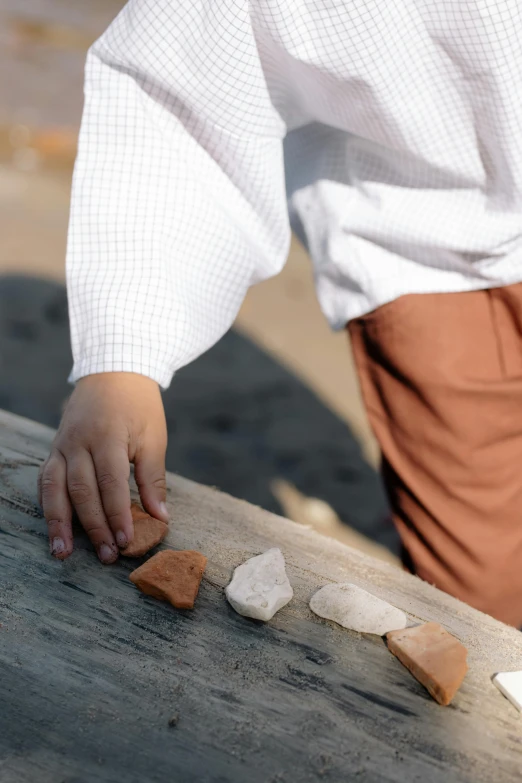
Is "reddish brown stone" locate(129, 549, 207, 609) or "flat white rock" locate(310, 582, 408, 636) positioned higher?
"flat white rock" locate(310, 582, 408, 636)

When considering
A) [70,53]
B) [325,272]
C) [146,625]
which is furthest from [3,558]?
[70,53]

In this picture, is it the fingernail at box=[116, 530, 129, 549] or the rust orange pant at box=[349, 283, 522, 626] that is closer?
the fingernail at box=[116, 530, 129, 549]

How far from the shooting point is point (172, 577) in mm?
833

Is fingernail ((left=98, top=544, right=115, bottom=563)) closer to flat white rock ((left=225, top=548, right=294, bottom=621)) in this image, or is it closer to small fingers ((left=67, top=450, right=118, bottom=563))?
small fingers ((left=67, top=450, right=118, bottom=563))

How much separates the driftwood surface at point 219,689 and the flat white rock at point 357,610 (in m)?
0.01

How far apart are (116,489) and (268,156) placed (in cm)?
59

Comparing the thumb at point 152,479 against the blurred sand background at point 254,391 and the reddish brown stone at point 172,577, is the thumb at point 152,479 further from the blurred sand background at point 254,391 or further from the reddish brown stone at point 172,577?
the blurred sand background at point 254,391

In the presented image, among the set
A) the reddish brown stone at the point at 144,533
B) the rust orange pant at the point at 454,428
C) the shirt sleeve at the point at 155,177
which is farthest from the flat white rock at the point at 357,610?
the rust orange pant at the point at 454,428

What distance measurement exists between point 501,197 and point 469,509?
583 millimetres

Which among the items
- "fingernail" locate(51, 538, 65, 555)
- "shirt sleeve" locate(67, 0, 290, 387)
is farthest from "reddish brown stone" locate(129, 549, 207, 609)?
"shirt sleeve" locate(67, 0, 290, 387)

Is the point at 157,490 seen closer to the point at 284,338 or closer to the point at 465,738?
the point at 465,738

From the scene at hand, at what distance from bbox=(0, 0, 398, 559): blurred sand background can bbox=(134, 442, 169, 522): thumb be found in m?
1.19

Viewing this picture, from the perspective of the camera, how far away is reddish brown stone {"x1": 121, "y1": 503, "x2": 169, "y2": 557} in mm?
912

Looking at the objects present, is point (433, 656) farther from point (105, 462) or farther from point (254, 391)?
point (254, 391)
